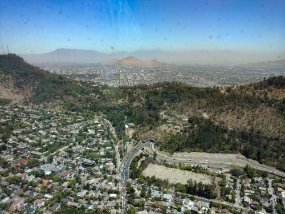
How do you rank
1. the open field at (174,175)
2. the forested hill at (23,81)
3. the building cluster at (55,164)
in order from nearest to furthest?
the building cluster at (55,164)
the open field at (174,175)
the forested hill at (23,81)

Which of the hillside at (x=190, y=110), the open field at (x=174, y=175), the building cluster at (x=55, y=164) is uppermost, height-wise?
the hillside at (x=190, y=110)

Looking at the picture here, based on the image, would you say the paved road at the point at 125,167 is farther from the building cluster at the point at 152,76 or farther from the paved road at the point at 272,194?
the building cluster at the point at 152,76

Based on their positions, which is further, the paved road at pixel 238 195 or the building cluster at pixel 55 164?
the paved road at pixel 238 195

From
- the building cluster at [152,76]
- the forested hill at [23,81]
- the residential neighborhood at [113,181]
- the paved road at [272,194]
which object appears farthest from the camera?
the building cluster at [152,76]

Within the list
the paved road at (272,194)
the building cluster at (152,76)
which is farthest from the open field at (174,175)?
the building cluster at (152,76)

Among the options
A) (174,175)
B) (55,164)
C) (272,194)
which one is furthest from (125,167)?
(272,194)

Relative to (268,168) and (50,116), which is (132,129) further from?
(268,168)

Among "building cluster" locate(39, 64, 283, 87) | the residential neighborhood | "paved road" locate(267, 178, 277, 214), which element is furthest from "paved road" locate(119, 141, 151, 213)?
"building cluster" locate(39, 64, 283, 87)
